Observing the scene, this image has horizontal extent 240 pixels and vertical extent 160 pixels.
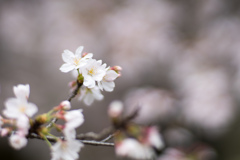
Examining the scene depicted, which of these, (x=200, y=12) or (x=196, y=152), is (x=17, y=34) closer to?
(x=200, y=12)

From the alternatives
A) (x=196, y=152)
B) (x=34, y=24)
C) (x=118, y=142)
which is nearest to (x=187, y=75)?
(x=196, y=152)

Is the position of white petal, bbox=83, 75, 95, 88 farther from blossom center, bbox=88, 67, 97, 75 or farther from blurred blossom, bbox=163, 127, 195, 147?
blurred blossom, bbox=163, 127, 195, 147

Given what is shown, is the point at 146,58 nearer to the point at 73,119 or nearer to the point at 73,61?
the point at 73,61

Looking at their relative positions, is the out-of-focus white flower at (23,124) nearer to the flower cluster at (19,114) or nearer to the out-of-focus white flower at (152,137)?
the flower cluster at (19,114)

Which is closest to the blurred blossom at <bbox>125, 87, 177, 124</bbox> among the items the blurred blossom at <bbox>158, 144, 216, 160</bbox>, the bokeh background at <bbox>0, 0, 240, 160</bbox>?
the bokeh background at <bbox>0, 0, 240, 160</bbox>

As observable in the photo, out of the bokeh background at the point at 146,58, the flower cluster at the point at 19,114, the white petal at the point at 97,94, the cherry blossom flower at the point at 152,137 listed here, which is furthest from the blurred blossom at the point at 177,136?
the flower cluster at the point at 19,114

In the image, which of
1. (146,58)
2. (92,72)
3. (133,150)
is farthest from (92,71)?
(146,58)
